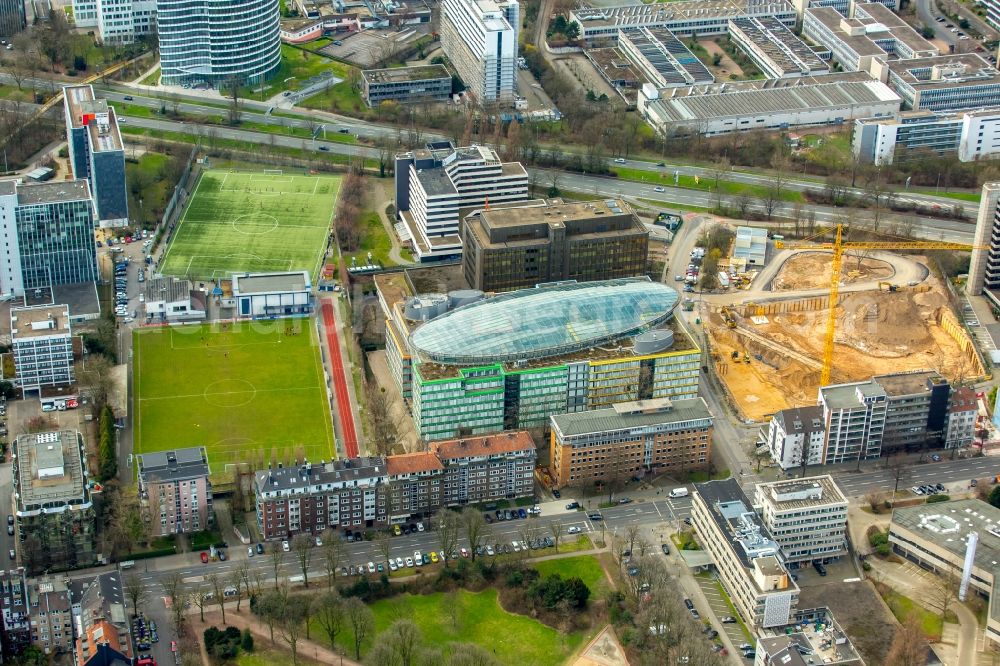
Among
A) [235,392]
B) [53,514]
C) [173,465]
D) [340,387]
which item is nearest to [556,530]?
[340,387]

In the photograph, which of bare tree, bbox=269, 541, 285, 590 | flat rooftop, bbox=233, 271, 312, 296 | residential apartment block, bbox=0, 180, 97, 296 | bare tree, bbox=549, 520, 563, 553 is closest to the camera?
bare tree, bbox=269, 541, 285, 590

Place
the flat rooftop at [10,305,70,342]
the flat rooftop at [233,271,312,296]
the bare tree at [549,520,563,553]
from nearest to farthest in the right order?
1. the bare tree at [549,520,563,553]
2. the flat rooftop at [10,305,70,342]
3. the flat rooftop at [233,271,312,296]

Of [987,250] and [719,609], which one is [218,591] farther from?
[987,250]

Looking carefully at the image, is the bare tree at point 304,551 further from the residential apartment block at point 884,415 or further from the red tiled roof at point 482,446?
the residential apartment block at point 884,415

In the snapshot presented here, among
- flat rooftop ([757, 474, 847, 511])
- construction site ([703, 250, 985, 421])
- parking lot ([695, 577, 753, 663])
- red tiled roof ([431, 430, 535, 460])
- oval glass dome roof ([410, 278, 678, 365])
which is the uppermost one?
oval glass dome roof ([410, 278, 678, 365])

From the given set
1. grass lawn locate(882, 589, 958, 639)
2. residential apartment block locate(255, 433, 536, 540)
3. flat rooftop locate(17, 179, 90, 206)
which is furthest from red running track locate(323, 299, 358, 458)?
grass lawn locate(882, 589, 958, 639)

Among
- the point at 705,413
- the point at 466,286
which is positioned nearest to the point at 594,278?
the point at 466,286

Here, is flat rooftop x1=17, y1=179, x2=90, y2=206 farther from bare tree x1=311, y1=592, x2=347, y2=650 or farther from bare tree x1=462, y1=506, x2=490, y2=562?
bare tree x1=311, y1=592, x2=347, y2=650
